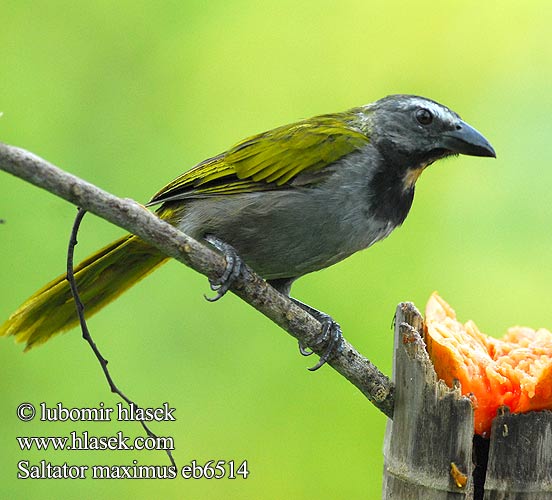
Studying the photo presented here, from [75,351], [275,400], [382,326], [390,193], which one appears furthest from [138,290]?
[390,193]

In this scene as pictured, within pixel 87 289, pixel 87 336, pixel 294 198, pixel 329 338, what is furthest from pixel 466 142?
pixel 87 336

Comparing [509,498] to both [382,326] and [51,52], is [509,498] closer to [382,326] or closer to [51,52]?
[382,326]

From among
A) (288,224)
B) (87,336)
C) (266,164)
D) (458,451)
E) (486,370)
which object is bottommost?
(458,451)

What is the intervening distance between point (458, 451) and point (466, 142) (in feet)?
5.32

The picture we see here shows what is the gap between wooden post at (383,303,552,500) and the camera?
2480 mm

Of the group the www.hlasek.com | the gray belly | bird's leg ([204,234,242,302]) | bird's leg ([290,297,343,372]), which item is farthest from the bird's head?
the www.hlasek.com

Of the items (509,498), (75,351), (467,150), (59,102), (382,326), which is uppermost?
(59,102)

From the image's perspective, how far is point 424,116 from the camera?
3754 mm

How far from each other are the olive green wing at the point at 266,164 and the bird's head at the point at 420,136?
122 mm

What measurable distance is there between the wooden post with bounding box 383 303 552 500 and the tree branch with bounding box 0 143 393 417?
0.63 ft

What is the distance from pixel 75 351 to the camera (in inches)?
184

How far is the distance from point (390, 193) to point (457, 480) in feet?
4.71

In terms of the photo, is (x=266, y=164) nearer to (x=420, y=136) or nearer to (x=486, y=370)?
(x=420, y=136)

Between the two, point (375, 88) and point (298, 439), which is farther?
point (375, 88)
